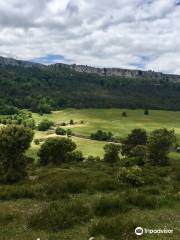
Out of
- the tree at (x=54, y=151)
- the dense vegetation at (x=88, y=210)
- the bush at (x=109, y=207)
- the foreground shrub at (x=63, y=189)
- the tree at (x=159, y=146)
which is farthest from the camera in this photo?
the tree at (x=54, y=151)

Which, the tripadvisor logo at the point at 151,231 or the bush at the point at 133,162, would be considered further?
the bush at the point at 133,162

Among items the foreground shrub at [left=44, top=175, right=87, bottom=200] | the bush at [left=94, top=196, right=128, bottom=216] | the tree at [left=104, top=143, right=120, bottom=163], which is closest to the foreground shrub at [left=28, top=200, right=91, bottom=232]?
the bush at [left=94, top=196, right=128, bottom=216]

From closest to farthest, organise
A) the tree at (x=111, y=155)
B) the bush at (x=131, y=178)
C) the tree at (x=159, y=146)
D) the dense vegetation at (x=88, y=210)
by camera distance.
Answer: the dense vegetation at (x=88, y=210)
the bush at (x=131, y=178)
the tree at (x=159, y=146)
the tree at (x=111, y=155)

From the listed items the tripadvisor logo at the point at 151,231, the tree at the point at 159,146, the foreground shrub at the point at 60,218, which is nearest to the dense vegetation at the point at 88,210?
the foreground shrub at the point at 60,218

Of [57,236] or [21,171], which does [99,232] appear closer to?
[57,236]

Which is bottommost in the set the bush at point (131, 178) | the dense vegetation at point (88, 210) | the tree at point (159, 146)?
the tree at point (159, 146)

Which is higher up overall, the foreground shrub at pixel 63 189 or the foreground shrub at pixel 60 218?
the foreground shrub at pixel 60 218

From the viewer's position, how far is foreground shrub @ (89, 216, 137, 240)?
1649 centimetres

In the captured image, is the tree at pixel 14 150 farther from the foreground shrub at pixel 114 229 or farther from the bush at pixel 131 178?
the foreground shrub at pixel 114 229

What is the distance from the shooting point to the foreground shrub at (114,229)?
1649 centimetres

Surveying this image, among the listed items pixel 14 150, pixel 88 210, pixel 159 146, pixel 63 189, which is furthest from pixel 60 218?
pixel 159 146

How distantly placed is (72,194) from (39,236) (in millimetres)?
12612

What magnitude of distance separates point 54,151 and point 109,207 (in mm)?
86856

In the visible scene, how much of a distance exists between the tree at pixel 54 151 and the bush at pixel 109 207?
8263cm
